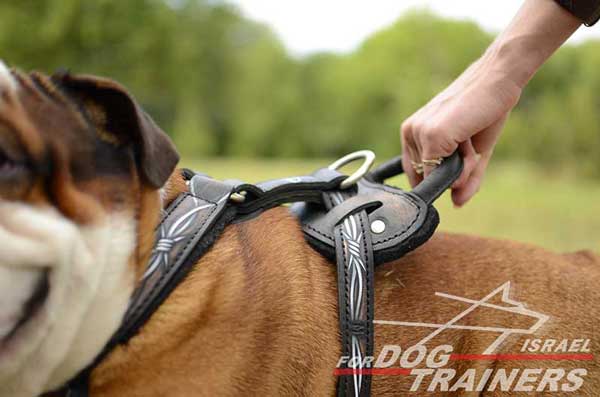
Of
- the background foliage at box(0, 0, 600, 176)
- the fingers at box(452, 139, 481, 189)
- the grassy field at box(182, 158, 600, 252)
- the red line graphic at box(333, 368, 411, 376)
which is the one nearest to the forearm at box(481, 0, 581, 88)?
the fingers at box(452, 139, 481, 189)

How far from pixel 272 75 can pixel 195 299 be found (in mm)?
45608

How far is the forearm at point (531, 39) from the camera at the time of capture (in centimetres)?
248

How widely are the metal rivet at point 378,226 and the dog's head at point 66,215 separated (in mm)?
759

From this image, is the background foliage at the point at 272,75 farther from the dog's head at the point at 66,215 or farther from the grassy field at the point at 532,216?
the dog's head at the point at 66,215

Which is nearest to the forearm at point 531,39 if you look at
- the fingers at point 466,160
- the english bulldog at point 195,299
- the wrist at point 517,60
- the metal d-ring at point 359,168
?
the wrist at point 517,60

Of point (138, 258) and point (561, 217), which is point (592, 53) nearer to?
point (561, 217)

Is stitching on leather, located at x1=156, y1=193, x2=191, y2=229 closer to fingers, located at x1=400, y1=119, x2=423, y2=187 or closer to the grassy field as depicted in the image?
fingers, located at x1=400, y1=119, x2=423, y2=187

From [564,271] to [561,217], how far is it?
8.07m

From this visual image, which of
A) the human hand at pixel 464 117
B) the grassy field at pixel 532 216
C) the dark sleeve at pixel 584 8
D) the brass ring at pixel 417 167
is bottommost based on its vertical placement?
the brass ring at pixel 417 167

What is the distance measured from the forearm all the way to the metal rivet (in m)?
0.82

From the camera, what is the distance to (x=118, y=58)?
2673 centimetres

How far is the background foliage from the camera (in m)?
24.8

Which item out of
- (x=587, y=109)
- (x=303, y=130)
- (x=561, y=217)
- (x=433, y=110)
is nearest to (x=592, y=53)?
(x=587, y=109)

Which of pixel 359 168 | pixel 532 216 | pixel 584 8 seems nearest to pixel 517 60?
pixel 584 8
